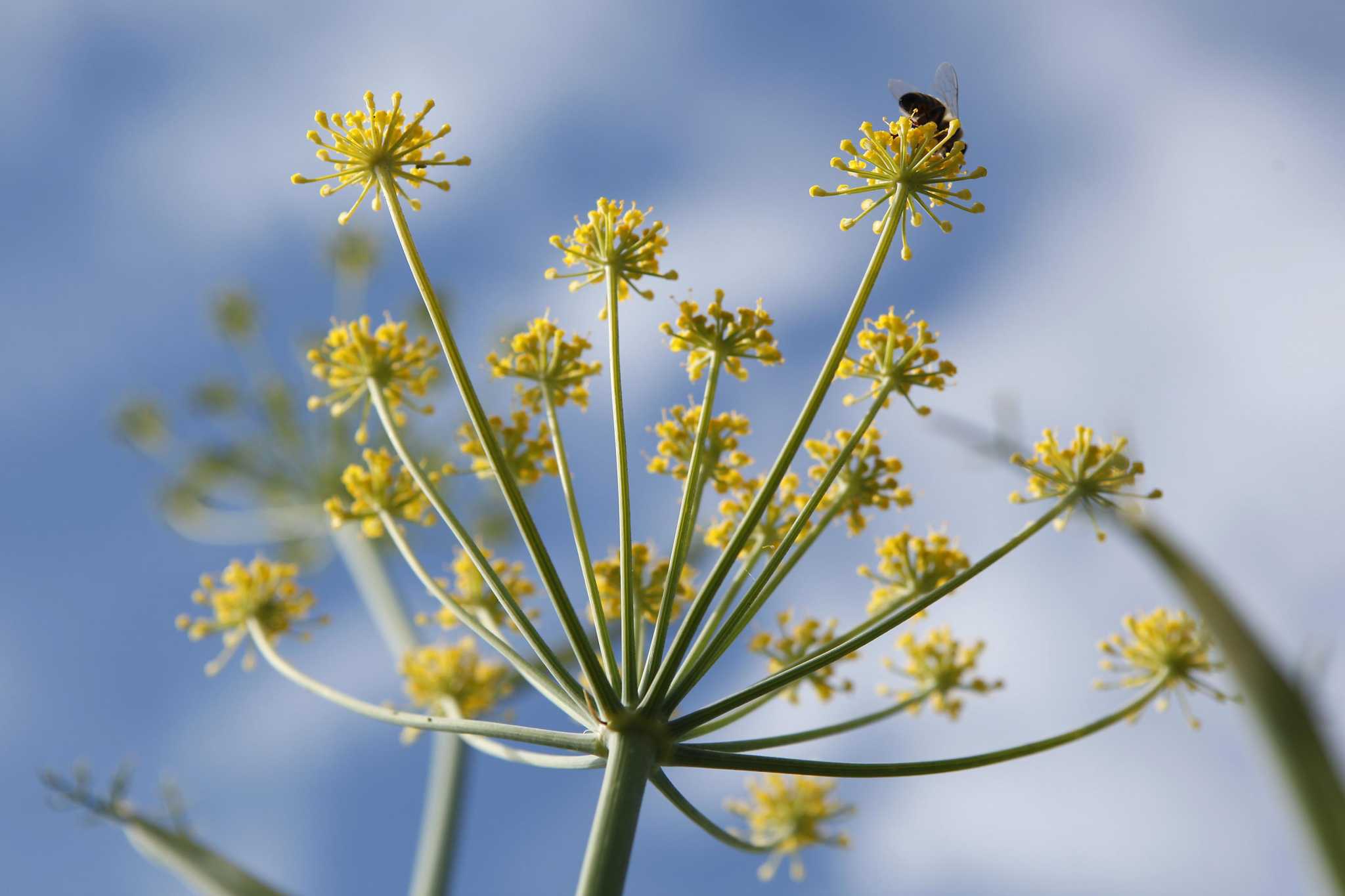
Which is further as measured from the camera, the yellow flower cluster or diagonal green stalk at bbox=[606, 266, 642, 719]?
the yellow flower cluster

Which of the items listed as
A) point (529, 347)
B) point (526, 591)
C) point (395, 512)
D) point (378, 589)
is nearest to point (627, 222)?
point (529, 347)

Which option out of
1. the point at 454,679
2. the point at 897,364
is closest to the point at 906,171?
the point at 897,364

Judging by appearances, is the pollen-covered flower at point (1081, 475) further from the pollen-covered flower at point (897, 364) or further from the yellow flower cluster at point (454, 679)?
the yellow flower cluster at point (454, 679)

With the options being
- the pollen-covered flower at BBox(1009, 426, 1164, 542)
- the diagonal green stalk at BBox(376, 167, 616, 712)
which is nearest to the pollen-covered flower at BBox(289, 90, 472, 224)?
the diagonal green stalk at BBox(376, 167, 616, 712)

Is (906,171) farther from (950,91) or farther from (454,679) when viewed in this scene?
(454,679)

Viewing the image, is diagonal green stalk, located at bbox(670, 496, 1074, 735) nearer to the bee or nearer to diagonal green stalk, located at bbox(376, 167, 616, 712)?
diagonal green stalk, located at bbox(376, 167, 616, 712)

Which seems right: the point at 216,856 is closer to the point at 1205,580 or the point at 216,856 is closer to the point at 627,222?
the point at 627,222
